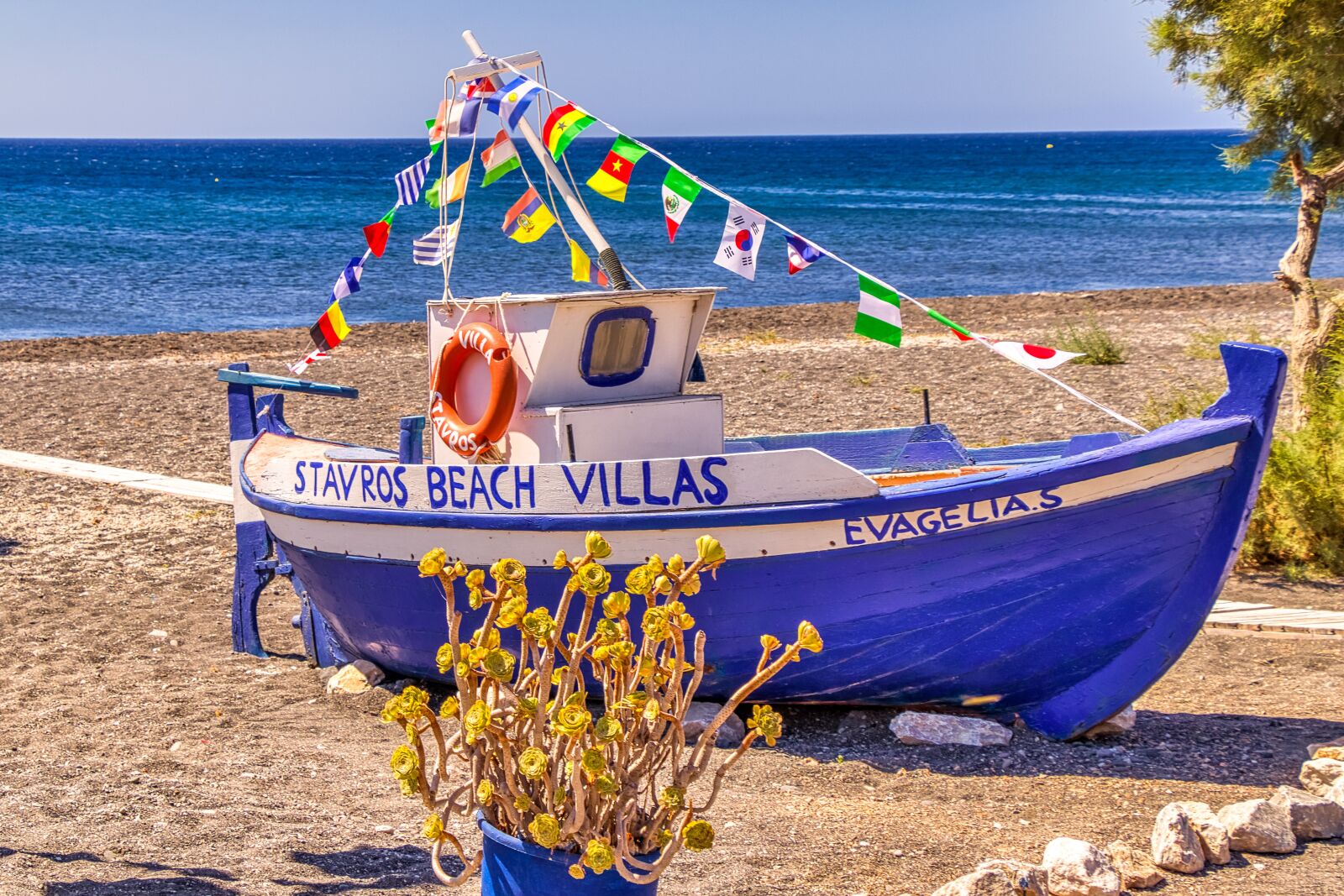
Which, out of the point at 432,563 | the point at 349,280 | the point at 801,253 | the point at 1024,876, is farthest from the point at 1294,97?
the point at 432,563

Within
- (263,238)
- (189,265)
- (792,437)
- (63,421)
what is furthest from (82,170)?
(792,437)

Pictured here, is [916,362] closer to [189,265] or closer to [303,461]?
[303,461]

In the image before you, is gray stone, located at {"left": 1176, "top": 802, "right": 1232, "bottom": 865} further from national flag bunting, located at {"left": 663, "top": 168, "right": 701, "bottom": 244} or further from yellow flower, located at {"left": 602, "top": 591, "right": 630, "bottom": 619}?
national flag bunting, located at {"left": 663, "top": 168, "right": 701, "bottom": 244}

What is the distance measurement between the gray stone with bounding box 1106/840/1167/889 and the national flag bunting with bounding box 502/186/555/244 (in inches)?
199

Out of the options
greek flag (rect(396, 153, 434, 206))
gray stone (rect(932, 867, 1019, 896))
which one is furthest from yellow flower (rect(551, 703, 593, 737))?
greek flag (rect(396, 153, 434, 206))

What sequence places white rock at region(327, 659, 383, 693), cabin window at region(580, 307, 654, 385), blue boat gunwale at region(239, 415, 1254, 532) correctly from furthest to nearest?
white rock at region(327, 659, 383, 693)
cabin window at region(580, 307, 654, 385)
blue boat gunwale at region(239, 415, 1254, 532)

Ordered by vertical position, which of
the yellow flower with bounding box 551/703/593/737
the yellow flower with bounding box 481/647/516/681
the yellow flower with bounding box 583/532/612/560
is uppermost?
the yellow flower with bounding box 583/532/612/560

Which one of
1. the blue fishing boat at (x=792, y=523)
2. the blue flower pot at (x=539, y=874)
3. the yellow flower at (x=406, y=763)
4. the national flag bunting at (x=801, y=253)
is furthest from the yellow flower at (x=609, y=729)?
the national flag bunting at (x=801, y=253)

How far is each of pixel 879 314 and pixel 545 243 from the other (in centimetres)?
4088

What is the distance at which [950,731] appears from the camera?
20.8 ft

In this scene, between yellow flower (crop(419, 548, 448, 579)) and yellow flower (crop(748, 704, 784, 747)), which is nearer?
yellow flower (crop(748, 704, 784, 747))

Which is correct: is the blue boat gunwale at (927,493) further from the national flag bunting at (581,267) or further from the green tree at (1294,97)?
the green tree at (1294,97)

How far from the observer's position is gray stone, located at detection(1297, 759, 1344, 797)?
17.9 ft

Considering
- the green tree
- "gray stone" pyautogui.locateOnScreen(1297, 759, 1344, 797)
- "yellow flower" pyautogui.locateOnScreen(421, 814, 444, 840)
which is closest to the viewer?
"yellow flower" pyautogui.locateOnScreen(421, 814, 444, 840)
